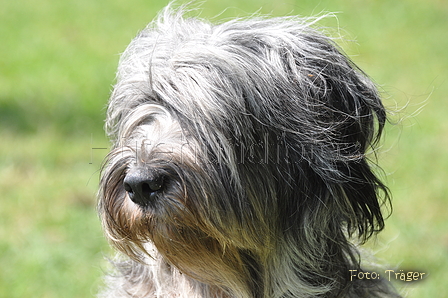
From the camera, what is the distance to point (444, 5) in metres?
13.1

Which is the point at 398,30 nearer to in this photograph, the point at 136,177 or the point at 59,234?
the point at 59,234

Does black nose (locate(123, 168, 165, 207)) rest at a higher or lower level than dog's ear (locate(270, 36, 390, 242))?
lower

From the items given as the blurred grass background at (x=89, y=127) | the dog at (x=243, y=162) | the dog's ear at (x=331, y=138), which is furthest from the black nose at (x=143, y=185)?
the blurred grass background at (x=89, y=127)

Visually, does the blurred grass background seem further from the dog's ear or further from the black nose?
the black nose

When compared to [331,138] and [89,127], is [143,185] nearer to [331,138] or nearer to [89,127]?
[331,138]

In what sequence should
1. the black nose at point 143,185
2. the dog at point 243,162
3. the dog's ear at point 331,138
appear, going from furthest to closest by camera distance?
the dog's ear at point 331,138, the dog at point 243,162, the black nose at point 143,185

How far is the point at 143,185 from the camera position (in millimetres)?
2525

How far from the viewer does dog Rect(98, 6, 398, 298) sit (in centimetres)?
261

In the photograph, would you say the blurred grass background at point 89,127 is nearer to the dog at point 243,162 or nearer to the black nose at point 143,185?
the dog at point 243,162

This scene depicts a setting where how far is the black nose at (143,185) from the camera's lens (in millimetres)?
2502

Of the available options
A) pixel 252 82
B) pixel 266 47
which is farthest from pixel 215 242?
pixel 266 47

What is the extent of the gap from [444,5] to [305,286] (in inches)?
455

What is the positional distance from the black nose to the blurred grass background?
4.73 ft

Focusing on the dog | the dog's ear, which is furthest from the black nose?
the dog's ear
